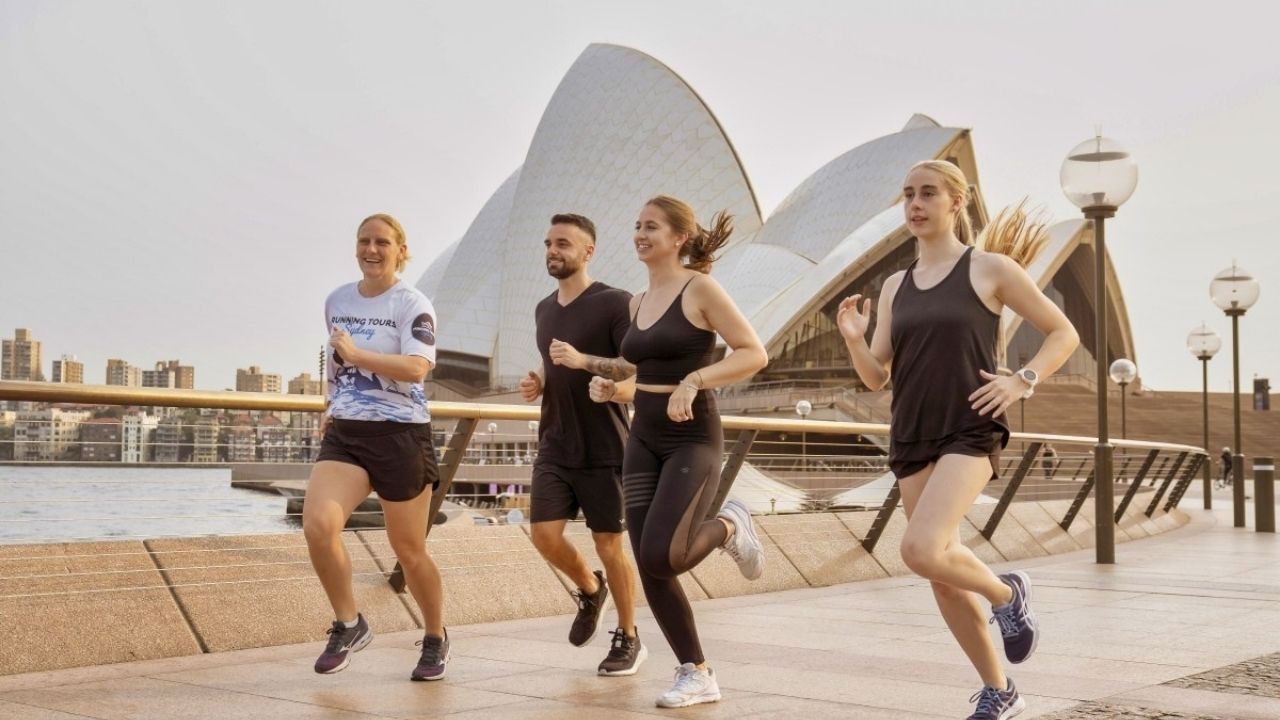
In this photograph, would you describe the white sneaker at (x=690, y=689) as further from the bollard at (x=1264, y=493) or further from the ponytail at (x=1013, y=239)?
the bollard at (x=1264, y=493)

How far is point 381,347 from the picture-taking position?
400 cm

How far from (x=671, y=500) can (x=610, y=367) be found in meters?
0.55

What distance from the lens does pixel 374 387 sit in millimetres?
3980

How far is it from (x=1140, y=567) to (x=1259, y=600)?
2.12m

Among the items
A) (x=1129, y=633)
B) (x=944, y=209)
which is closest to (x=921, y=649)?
(x=1129, y=633)

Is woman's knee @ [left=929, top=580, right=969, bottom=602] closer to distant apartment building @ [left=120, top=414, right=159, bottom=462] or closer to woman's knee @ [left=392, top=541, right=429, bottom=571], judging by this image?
woman's knee @ [left=392, top=541, right=429, bottom=571]

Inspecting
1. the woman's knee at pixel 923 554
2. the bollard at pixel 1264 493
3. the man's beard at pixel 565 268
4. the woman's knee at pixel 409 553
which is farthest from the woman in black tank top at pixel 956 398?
the bollard at pixel 1264 493

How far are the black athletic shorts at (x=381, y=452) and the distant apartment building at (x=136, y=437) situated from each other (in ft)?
3.23

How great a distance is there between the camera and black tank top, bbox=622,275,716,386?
3.72 metres

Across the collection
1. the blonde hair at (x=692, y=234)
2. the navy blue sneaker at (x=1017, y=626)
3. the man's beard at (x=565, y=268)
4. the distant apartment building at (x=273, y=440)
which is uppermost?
the blonde hair at (x=692, y=234)

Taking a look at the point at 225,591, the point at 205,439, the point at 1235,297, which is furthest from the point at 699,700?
the point at 1235,297

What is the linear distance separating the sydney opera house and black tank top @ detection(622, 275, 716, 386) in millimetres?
38818

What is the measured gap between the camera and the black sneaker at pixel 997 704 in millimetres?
3135

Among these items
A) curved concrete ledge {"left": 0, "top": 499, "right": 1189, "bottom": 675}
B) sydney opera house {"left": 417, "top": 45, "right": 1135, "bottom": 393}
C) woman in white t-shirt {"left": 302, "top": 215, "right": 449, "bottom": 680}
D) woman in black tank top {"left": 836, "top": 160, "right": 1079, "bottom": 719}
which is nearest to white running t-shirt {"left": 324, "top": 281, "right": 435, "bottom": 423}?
woman in white t-shirt {"left": 302, "top": 215, "right": 449, "bottom": 680}
